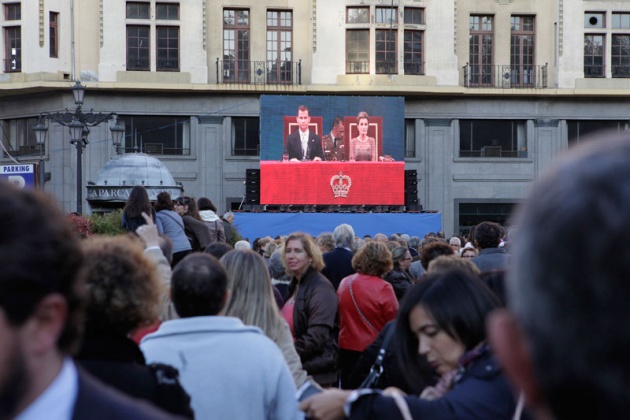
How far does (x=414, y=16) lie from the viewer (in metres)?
39.4

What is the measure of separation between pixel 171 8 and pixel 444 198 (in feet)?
42.3

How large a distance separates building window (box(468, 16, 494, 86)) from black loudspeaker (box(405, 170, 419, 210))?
242 inches

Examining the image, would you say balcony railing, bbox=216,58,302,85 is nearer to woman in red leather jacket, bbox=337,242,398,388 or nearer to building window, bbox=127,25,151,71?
building window, bbox=127,25,151,71

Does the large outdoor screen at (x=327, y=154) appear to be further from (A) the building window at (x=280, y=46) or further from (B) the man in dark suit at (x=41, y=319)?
(B) the man in dark suit at (x=41, y=319)

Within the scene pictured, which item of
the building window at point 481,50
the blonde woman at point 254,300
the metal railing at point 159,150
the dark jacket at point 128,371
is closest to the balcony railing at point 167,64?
the metal railing at point 159,150

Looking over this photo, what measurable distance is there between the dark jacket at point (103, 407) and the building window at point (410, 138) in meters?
38.1

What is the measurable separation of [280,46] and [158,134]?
19.4ft

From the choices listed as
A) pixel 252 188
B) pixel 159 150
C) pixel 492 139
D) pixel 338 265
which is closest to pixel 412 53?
pixel 492 139

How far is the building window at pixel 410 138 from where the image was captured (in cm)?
3984

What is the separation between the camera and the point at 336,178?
35.6m

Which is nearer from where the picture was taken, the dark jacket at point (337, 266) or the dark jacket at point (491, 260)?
the dark jacket at point (491, 260)

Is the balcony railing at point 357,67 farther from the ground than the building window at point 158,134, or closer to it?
farther from the ground

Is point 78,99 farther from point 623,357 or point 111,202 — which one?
point 623,357

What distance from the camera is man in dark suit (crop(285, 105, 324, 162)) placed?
117 feet
